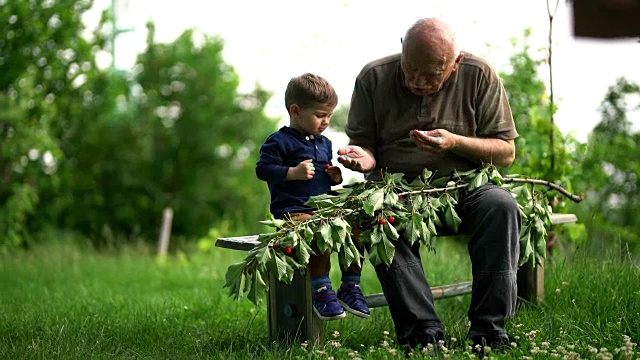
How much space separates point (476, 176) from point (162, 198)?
256 inches

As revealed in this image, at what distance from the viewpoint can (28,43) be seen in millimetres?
8453

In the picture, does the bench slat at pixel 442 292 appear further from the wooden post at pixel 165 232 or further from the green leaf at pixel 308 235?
the wooden post at pixel 165 232

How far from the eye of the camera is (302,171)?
12.6 feet

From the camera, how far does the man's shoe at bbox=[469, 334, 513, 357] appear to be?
3.72m

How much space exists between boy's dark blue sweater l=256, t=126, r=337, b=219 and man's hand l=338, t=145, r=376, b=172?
13 cm

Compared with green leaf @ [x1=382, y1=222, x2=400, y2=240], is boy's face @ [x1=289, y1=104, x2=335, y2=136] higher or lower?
higher

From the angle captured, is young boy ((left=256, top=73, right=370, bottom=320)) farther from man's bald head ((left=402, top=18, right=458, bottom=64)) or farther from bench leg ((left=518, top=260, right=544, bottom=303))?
bench leg ((left=518, top=260, right=544, bottom=303))

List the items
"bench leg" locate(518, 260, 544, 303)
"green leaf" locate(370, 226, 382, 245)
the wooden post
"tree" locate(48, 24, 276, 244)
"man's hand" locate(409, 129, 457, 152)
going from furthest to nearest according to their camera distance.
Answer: "tree" locate(48, 24, 276, 244) → the wooden post → "bench leg" locate(518, 260, 544, 303) → "man's hand" locate(409, 129, 457, 152) → "green leaf" locate(370, 226, 382, 245)

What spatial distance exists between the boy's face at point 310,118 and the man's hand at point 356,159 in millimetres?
140

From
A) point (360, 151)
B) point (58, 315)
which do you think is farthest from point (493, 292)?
point (58, 315)

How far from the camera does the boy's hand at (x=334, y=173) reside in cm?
401

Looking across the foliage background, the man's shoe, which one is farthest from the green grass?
the foliage background

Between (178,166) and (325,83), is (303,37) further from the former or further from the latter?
(178,166)

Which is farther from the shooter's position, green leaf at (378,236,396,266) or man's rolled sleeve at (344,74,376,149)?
man's rolled sleeve at (344,74,376,149)
